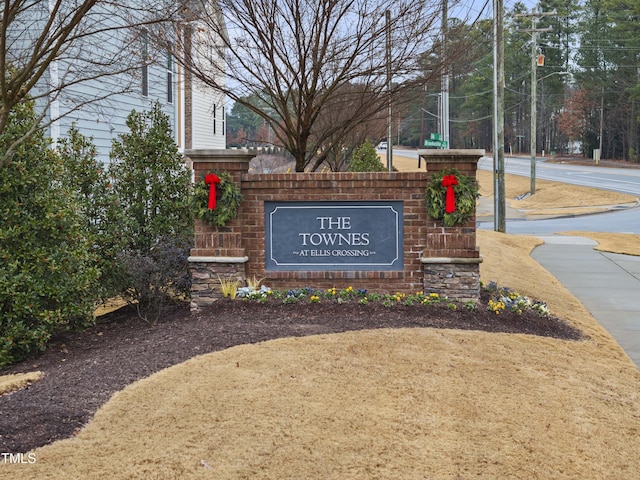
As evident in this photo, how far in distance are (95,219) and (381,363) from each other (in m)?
4.71

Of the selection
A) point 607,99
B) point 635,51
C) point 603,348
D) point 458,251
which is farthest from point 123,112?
point 607,99

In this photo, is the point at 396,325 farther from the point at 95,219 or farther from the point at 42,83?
the point at 42,83

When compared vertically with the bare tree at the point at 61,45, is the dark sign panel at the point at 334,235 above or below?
below

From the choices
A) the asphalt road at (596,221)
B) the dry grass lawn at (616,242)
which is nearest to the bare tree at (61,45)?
the dry grass lawn at (616,242)

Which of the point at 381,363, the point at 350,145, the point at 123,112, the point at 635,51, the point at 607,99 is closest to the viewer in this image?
the point at 381,363

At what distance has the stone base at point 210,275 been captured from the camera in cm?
923

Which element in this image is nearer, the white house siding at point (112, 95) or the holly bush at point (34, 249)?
the holly bush at point (34, 249)

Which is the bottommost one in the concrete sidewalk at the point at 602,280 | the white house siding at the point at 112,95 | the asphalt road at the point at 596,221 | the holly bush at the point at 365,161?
the concrete sidewalk at the point at 602,280

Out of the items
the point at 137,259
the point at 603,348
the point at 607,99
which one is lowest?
the point at 603,348

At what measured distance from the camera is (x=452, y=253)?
9.16m

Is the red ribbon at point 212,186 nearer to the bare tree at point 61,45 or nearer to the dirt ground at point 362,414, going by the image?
the bare tree at point 61,45

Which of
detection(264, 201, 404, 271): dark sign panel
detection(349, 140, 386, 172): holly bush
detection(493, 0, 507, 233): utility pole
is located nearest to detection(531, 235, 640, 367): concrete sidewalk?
detection(493, 0, 507, 233): utility pole

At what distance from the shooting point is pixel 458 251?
9.16 metres

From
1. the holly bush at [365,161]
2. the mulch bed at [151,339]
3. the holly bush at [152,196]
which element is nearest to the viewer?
the mulch bed at [151,339]
